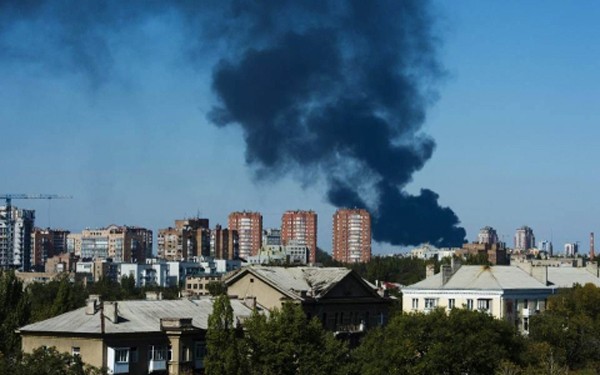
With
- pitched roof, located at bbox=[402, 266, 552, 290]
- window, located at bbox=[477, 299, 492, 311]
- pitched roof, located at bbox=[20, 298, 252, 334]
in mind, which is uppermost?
pitched roof, located at bbox=[402, 266, 552, 290]

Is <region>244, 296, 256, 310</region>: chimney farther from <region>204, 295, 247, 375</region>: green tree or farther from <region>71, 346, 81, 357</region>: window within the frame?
<region>71, 346, 81, 357</region>: window

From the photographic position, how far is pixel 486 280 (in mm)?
95250

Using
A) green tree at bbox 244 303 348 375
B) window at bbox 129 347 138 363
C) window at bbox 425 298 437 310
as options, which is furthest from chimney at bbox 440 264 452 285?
window at bbox 129 347 138 363

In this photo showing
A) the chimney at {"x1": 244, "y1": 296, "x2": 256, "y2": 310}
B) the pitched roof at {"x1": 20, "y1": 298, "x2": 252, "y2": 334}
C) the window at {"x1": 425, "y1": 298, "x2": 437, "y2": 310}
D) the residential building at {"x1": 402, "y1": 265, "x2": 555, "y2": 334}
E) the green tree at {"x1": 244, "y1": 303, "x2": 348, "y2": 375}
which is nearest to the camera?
the pitched roof at {"x1": 20, "y1": 298, "x2": 252, "y2": 334}

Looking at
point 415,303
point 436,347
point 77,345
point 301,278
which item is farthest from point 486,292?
point 77,345

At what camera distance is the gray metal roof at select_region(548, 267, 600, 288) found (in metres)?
103

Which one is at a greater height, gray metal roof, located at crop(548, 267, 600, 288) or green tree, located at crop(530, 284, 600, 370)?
gray metal roof, located at crop(548, 267, 600, 288)

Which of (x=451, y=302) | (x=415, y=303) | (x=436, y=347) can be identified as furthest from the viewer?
(x=415, y=303)

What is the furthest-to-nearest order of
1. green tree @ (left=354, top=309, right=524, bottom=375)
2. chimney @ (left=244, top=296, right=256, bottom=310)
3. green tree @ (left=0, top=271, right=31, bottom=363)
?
green tree @ (left=0, top=271, right=31, bottom=363)
chimney @ (left=244, top=296, right=256, bottom=310)
green tree @ (left=354, top=309, right=524, bottom=375)

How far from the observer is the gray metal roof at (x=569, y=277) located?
103 meters

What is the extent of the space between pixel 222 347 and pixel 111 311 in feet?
24.0

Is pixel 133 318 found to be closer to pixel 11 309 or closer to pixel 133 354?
pixel 133 354

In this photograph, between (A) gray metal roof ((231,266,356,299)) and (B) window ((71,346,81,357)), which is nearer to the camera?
(B) window ((71,346,81,357))

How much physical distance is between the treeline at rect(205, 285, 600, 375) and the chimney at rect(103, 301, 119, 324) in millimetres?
5596
